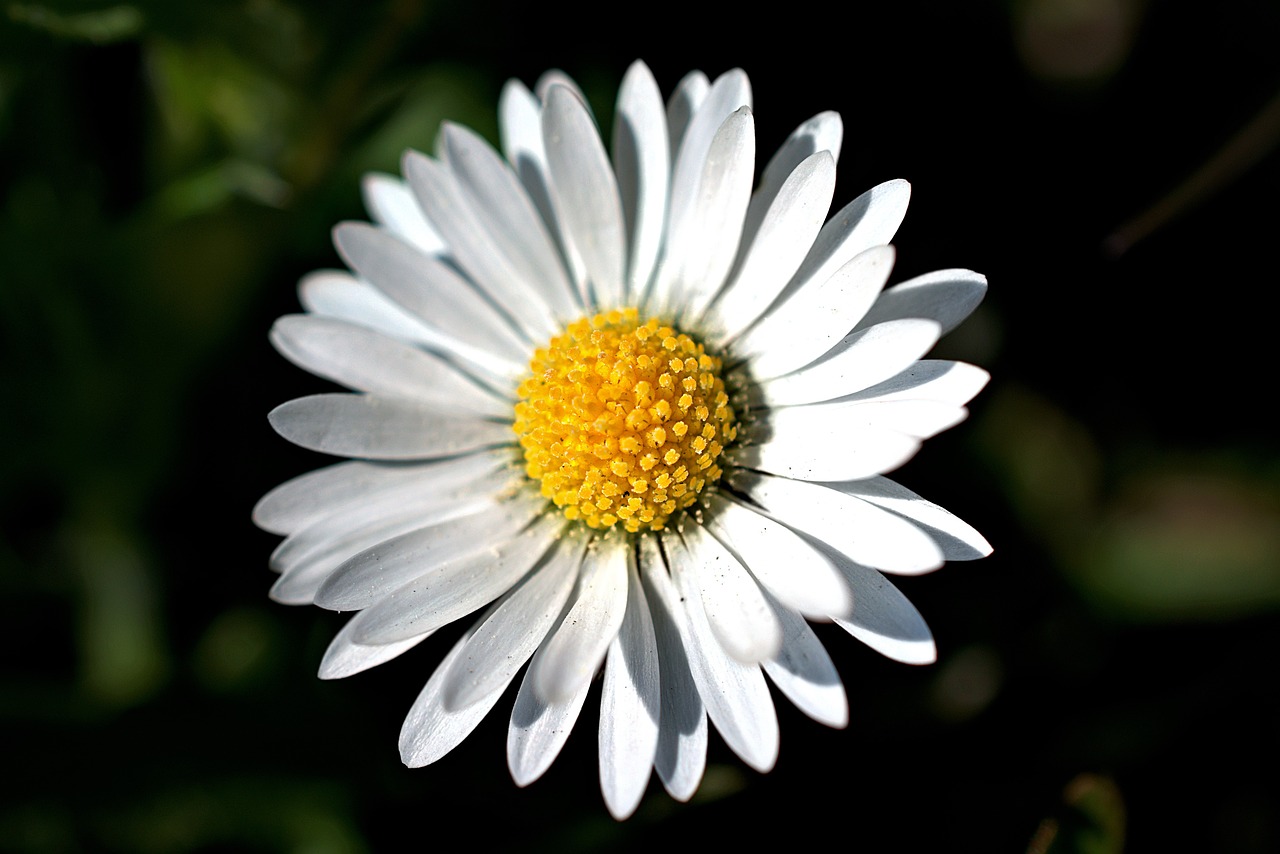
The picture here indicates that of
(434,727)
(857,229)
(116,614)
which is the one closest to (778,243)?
(857,229)

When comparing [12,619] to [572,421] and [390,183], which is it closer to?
[390,183]

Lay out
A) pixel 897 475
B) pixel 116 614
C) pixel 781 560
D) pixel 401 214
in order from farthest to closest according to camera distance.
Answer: pixel 116 614, pixel 897 475, pixel 401 214, pixel 781 560

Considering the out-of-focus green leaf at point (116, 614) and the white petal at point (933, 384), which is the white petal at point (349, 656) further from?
the out-of-focus green leaf at point (116, 614)

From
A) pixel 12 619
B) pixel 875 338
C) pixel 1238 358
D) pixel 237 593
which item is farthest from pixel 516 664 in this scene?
pixel 1238 358

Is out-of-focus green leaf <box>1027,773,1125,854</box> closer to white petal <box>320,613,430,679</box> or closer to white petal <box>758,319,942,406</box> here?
white petal <box>758,319,942,406</box>

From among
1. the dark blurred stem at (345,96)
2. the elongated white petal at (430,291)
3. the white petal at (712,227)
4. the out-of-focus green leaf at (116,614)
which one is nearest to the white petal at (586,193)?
the white petal at (712,227)

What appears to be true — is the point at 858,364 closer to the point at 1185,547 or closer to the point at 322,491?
the point at 322,491

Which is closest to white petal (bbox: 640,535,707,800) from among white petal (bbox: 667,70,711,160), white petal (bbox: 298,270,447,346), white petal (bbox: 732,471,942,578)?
white petal (bbox: 732,471,942,578)

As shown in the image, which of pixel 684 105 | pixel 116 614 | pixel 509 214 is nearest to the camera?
pixel 684 105

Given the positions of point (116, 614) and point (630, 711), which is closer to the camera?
point (630, 711)
